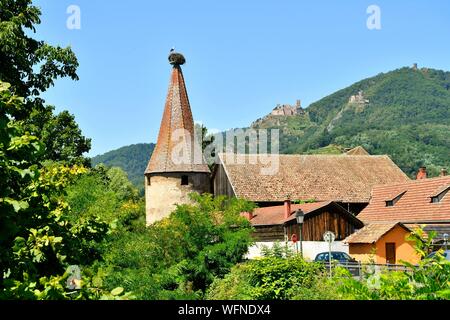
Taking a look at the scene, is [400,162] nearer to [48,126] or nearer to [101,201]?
[48,126]

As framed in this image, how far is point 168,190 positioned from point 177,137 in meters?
4.23

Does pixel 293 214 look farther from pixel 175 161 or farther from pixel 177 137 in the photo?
pixel 177 137

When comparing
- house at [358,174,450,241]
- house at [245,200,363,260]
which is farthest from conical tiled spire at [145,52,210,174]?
house at [358,174,450,241]

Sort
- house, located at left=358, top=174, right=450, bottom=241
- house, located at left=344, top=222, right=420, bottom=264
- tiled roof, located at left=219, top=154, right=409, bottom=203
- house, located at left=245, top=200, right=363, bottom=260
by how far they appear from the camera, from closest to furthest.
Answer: house, located at left=344, top=222, right=420, bottom=264 < house, located at left=358, top=174, right=450, bottom=241 < house, located at left=245, top=200, right=363, bottom=260 < tiled roof, located at left=219, top=154, right=409, bottom=203

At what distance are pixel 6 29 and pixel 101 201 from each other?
10678mm

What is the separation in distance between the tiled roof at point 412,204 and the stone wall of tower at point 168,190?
11779 millimetres

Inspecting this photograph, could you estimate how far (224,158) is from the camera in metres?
53.2

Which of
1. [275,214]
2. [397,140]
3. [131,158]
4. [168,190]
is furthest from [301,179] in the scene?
[131,158]

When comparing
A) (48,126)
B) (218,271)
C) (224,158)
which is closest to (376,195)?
(224,158)

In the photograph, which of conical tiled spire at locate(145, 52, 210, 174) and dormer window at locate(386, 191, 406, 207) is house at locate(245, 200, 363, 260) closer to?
dormer window at locate(386, 191, 406, 207)

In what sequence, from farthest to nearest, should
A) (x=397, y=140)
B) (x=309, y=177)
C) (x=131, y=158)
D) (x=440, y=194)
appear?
(x=131, y=158), (x=397, y=140), (x=309, y=177), (x=440, y=194)

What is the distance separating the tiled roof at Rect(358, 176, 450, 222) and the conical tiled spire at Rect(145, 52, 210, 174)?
12.1 metres

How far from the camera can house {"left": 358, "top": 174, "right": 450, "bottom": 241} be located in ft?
123

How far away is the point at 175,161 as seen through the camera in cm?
4459
